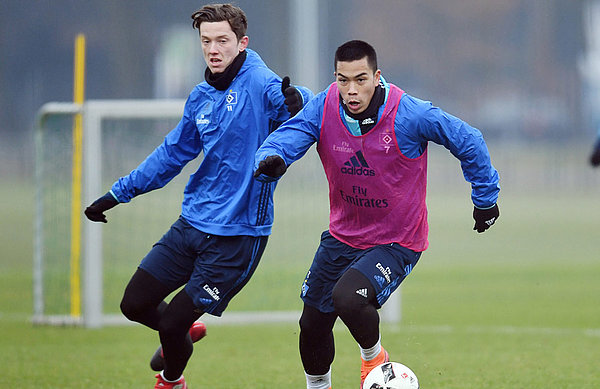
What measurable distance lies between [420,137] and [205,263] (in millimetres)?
1433

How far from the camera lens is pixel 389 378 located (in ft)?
17.9

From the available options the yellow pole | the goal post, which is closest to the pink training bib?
the goal post

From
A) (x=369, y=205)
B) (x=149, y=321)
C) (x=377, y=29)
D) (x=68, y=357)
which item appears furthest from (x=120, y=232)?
(x=377, y=29)

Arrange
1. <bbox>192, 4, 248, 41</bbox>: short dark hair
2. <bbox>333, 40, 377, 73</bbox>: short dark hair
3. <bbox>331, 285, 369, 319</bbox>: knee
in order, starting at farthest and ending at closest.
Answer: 1. <bbox>192, 4, 248, 41</bbox>: short dark hair
2. <bbox>333, 40, 377, 73</bbox>: short dark hair
3. <bbox>331, 285, 369, 319</bbox>: knee

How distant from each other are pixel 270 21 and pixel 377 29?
19.8 ft

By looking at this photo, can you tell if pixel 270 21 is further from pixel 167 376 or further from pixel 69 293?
pixel 167 376

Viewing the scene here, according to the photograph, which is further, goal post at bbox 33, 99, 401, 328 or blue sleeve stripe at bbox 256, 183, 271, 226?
goal post at bbox 33, 99, 401, 328

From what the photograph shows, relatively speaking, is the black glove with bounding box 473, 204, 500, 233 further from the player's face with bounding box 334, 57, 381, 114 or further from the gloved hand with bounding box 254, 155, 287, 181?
the gloved hand with bounding box 254, 155, 287, 181

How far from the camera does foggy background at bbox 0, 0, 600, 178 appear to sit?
1872cm

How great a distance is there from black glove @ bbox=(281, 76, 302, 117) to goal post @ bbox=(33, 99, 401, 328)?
163 inches

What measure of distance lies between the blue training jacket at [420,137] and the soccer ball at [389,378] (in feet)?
3.21

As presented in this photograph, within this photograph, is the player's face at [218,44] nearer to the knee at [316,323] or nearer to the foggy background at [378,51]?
the knee at [316,323]

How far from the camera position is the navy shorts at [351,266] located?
5621 mm

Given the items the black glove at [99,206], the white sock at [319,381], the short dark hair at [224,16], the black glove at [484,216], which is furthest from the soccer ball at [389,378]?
the short dark hair at [224,16]
